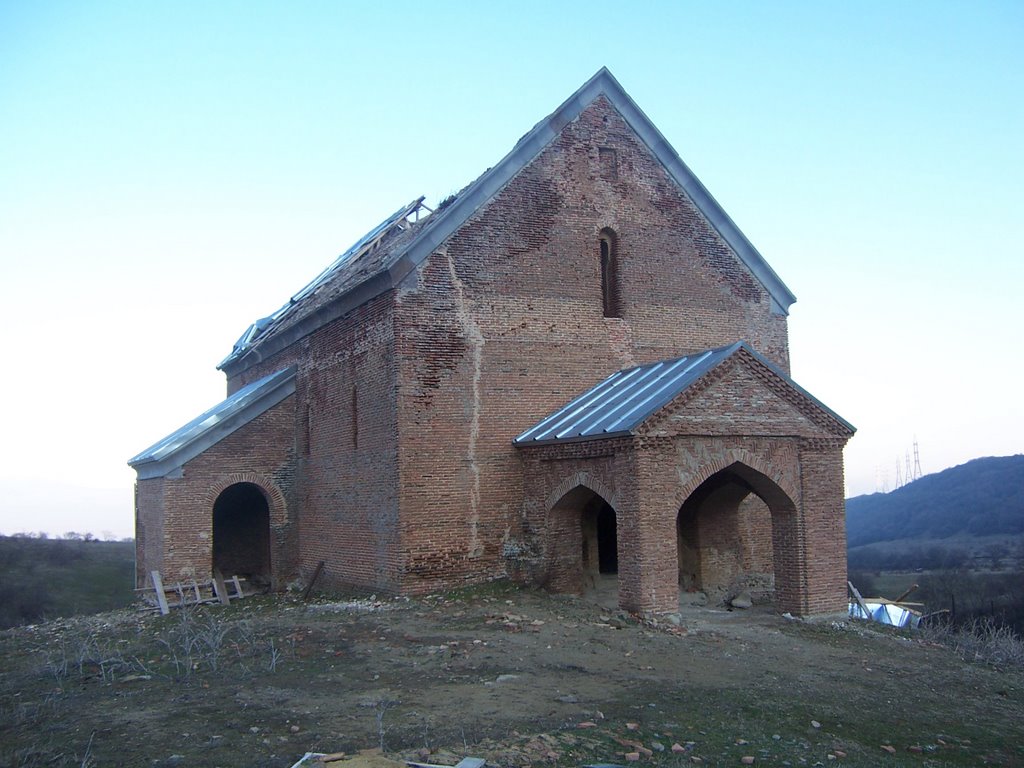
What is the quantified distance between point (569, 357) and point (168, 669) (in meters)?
8.98

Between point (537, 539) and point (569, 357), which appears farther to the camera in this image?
point (569, 357)

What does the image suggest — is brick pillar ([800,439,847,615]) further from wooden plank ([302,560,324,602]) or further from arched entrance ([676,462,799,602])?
wooden plank ([302,560,324,602])

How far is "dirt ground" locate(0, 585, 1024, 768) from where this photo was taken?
8.45 metres

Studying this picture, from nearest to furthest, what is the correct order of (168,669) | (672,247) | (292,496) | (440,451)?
(168,669)
(440,451)
(672,247)
(292,496)

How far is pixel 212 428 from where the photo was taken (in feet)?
64.5

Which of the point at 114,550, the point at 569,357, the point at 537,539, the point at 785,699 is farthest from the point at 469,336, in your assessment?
the point at 114,550

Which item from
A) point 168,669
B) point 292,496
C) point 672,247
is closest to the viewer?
point 168,669

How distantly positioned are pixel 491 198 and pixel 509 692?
1004cm

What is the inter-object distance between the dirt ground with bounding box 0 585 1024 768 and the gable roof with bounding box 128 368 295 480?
4.67m

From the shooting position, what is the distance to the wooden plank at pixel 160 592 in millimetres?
18391

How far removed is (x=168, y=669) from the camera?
12.0 m

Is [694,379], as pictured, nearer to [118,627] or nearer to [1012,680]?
[1012,680]

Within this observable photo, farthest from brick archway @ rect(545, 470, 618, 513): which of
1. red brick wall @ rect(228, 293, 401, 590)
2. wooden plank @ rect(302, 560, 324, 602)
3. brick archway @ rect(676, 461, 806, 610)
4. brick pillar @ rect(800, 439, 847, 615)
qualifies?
wooden plank @ rect(302, 560, 324, 602)

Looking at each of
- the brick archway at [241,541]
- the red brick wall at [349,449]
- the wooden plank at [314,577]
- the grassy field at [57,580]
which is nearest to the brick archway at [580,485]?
the red brick wall at [349,449]
